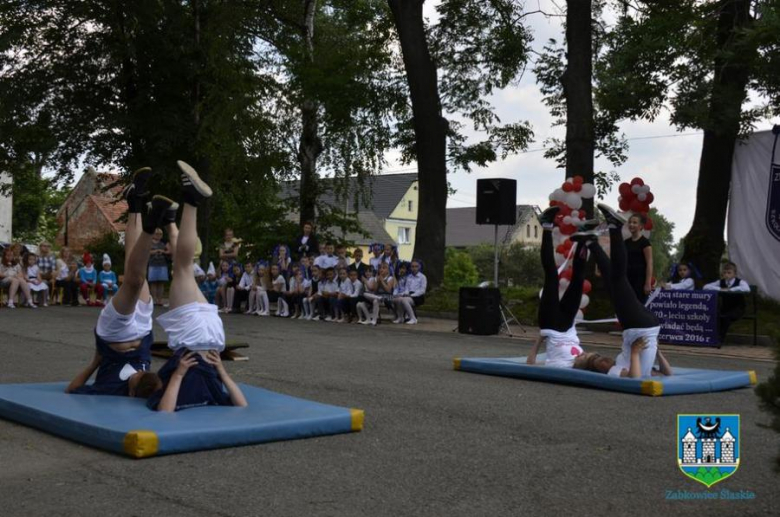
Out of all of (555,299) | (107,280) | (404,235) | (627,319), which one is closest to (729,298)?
(555,299)

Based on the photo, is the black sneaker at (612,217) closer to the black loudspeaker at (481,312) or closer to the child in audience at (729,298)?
the child in audience at (729,298)

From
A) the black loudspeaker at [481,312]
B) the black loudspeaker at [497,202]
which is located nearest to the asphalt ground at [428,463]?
the black loudspeaker at [481,312]

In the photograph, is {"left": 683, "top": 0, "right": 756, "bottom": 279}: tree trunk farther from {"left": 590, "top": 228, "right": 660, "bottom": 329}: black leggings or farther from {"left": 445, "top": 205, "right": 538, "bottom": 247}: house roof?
{"left": 445, "top": 205, "right": 538, "bottom": 247}: house roof

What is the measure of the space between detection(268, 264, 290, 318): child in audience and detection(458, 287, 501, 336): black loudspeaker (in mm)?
5516

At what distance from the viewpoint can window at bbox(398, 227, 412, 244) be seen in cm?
7905

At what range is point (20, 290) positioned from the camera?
23.3 m

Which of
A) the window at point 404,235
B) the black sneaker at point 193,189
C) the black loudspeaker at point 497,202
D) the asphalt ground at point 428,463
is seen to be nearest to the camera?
the asphalt ground at point 428,463

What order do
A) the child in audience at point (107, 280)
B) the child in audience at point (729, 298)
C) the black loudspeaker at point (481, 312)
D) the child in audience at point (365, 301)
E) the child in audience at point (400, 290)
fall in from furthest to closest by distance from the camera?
the child in audience at point (107, 280), the child in audience at point (365, 301), the child in audience at point (400, 290), the black loudspeaker at point (481, 312), the child in audience at point (729, 298)

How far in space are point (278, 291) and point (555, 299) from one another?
12134mm

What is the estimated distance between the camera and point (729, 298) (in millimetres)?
15289

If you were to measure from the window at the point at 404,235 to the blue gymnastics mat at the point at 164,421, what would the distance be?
235ft

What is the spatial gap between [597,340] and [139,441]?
12.2 metres

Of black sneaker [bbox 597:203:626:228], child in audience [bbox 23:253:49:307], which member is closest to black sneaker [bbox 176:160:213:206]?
black sneaker [bbox 597:203:626:228]

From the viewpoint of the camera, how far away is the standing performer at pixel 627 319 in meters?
9.23
